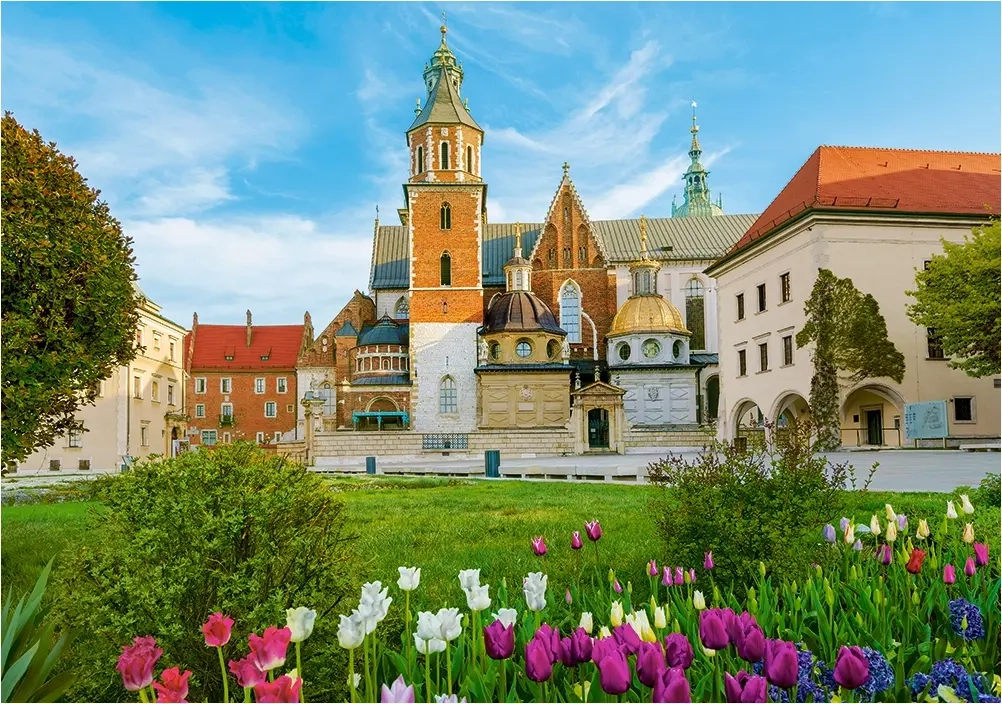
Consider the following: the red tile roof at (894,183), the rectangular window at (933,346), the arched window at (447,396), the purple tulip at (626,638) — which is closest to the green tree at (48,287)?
the purple tulip at (626,638)

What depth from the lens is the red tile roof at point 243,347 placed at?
69.2 metres

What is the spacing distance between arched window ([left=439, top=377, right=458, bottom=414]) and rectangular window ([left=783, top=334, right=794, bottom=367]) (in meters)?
24.1

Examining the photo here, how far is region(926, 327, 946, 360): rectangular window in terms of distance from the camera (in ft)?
105

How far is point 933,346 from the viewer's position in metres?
32.2

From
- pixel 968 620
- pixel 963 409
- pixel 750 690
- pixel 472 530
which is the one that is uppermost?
pixel 963 409

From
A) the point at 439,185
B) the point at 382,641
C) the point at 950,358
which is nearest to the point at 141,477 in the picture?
the point at 382,641

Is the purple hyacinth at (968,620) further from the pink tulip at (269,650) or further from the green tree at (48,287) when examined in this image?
the green tree at (48,287)

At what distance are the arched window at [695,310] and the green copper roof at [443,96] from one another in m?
20.2

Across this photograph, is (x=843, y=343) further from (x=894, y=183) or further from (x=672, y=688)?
(x=672, y=688)

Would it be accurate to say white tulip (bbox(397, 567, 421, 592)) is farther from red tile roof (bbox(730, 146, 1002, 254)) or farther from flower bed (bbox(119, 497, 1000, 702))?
red tile roof (bbox(730, 146, 1002, 254))

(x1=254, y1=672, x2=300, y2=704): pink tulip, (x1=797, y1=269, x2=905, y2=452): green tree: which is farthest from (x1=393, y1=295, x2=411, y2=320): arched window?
(x1=254, y1=672, x2=300, y2=704): pink tulip

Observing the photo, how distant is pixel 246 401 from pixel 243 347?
16.9 ft

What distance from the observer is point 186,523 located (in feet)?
14.0

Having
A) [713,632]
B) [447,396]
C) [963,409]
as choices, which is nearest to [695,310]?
[447,396]
